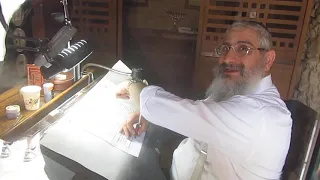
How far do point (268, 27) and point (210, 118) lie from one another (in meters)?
0.37

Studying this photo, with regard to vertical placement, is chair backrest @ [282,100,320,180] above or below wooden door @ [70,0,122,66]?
below

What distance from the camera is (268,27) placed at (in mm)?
897

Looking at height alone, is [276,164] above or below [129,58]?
below

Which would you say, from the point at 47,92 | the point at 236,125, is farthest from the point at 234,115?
the point at 47,92

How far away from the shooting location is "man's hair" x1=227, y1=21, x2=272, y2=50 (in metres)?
0.81

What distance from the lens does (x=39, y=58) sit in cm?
71

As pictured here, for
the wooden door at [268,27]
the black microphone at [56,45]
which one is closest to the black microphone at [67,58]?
the black microphone at [56,45]

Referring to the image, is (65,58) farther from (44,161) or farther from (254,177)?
(254,177)

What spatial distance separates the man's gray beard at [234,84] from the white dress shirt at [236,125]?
0.02 m

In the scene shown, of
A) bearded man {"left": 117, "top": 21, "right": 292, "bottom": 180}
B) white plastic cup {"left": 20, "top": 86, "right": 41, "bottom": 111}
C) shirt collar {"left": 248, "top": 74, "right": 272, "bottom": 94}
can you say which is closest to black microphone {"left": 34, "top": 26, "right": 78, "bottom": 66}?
white plastic cup {"left": 20, "top": 86, "right": 41, "bottom": 111}

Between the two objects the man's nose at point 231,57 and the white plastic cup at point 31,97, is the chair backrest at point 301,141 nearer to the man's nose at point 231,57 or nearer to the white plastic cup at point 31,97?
the man's nose at point 231,57

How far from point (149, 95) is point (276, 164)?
0.37 m

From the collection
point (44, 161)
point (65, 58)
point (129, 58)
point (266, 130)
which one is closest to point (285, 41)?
point (266, 130)

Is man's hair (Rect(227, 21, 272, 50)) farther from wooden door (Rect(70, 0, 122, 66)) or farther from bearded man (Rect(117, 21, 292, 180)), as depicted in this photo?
wooden door (Rect(70, 0, 122, 66))
